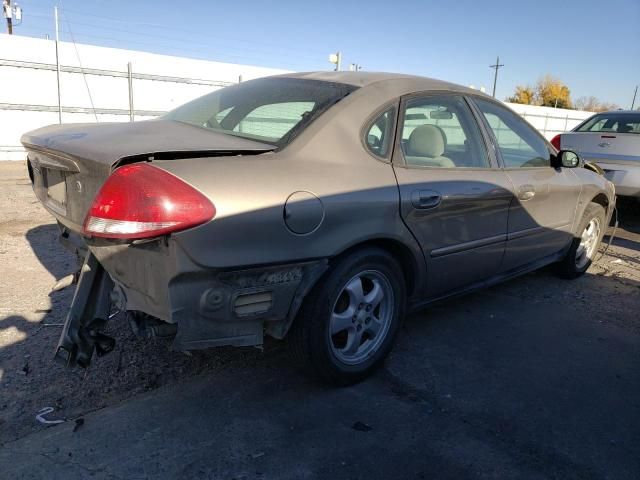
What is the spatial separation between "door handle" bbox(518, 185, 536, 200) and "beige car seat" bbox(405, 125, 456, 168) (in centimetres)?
71

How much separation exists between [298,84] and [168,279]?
158cm

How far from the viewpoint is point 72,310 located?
2.36 m

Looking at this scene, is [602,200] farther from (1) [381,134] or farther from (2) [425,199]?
(1) [381,134]

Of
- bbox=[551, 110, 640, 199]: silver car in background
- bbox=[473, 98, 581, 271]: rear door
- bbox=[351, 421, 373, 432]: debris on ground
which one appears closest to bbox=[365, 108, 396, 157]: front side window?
bbox=[473, 98, 581, 271]: rear door

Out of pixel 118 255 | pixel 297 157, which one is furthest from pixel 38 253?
pixel 297 157

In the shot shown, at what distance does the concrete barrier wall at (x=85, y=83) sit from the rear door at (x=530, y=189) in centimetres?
1169

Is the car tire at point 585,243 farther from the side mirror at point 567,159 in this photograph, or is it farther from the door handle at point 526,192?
the door handle at point 526,192

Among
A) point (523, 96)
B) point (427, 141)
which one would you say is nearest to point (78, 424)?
point (427, 141)

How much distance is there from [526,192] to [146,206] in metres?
2.74

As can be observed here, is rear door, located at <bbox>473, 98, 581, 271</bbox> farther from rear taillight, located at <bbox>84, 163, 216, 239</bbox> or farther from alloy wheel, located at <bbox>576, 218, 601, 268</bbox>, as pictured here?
rear taillight, located at <bbox>84, 163, 216, 239</bbox>

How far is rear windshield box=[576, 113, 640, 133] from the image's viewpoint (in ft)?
23.7

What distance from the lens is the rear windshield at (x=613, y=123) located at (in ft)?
23.7

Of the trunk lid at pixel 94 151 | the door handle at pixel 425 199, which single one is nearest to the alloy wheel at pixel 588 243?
the door handle at pixel 425 199

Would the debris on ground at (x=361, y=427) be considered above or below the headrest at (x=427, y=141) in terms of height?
below
